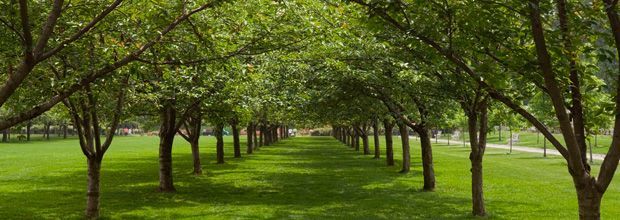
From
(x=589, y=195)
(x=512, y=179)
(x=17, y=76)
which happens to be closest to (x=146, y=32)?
(x=17, y=76)

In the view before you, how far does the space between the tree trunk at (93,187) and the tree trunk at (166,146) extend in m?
5.92

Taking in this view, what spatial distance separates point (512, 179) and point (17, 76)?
80.9 feet

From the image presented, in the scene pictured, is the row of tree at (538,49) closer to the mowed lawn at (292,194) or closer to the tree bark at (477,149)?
the tree bark at (477,149)

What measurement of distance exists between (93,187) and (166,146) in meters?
6.45

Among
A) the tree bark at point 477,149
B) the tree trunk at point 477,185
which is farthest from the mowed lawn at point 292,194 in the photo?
the tree bark at point 477,149

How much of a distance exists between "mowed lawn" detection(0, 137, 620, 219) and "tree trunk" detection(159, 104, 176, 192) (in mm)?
664

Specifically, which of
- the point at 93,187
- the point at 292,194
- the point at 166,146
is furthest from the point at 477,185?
the point at 166,146

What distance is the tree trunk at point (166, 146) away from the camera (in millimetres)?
21812

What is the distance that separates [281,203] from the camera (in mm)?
19422

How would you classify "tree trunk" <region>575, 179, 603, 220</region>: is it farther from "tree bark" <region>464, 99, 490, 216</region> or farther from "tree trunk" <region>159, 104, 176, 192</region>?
"tree trunk" <region>159, 104, 176, 192</region>

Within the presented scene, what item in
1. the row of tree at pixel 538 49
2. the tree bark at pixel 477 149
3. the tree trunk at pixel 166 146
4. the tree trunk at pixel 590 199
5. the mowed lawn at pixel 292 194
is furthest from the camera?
the tree trunk at pixel 166 146

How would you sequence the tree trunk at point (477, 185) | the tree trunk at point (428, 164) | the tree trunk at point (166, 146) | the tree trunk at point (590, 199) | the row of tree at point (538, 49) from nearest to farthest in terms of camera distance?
1. the row of tree at point (538, 49)
2. the tree trunk at point (590, 199)
3. the tree trunk at point (477, 185)
4. the tree trunk at point (166, 146)
5. the tree trunk at point (428, 164)

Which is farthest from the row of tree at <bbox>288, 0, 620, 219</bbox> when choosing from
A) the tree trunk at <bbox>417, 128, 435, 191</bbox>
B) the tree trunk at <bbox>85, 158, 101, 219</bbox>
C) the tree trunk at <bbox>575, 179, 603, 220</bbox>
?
the tree trunk at <bbox>417, 128, 435, 191</bbox>

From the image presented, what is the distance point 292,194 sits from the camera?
72.1 feet
